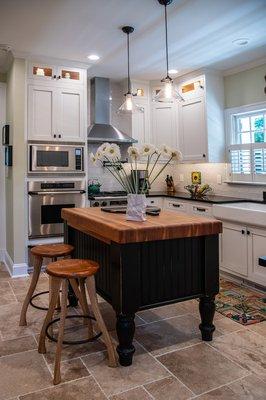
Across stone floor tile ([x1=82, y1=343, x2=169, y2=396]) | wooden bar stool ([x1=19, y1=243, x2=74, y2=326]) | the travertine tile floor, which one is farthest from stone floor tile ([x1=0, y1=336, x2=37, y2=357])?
stone floor tile ([x1=82, y1=343, x2=169, y2=396])

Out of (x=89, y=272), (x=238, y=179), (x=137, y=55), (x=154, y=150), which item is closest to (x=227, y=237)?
(x=238, y=179)

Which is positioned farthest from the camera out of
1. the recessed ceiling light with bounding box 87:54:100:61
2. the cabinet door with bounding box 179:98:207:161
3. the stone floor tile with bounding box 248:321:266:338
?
the cabinet door with bounding box 179:98:207:161

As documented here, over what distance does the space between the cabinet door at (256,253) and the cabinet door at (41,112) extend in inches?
108

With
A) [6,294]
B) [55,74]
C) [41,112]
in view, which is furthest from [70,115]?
[6,294]

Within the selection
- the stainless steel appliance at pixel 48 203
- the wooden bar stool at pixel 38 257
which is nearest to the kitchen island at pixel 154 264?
the wooden bar stool at pixel 38 257

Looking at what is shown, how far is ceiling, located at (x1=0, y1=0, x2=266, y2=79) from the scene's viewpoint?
9.46 feet

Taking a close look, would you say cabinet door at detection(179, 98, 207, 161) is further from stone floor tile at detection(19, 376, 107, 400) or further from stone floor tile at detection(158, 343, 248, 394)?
stone floor tile at detection(19, 376, 107, 400)

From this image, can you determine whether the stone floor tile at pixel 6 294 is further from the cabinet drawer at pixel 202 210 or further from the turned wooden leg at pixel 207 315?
the cabinet drawer at pixel 202 210

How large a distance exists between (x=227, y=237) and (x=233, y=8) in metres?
2.31

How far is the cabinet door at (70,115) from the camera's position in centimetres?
433

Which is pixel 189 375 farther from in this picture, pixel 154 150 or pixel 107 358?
pixel 154 150

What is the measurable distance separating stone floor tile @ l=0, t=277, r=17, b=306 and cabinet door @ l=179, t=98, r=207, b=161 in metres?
3.00

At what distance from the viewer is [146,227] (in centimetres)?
211

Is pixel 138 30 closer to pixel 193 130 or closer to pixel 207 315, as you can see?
pixel 193 130
